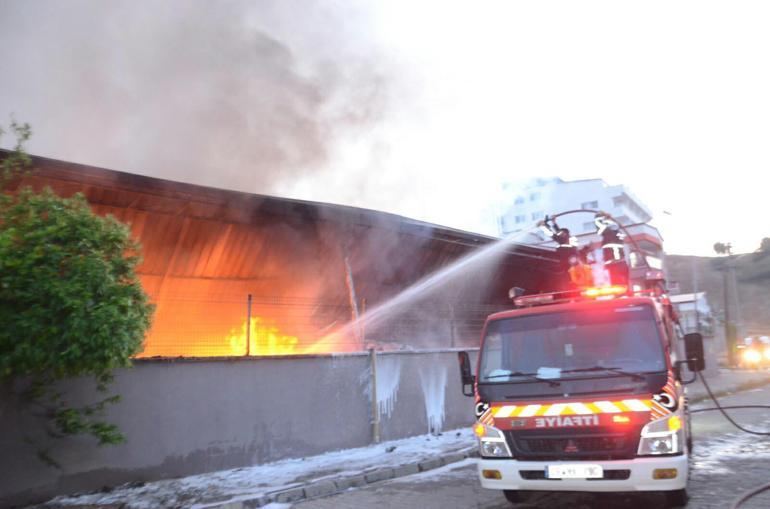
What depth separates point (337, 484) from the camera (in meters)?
7.35

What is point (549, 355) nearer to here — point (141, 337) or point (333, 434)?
point (141, 337)

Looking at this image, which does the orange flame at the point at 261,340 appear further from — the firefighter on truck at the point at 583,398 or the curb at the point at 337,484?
the firefighter on truck at the point at 583,398

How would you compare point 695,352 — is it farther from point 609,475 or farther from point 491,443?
point 491,443

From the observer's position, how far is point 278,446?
8.95 metres

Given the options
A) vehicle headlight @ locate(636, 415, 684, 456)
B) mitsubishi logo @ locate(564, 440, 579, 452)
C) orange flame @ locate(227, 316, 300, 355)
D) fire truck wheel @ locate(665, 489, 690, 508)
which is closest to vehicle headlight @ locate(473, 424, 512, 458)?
mitsubishi logo @ locate(564, 440, 579, 452)

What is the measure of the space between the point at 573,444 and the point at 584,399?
0.41m

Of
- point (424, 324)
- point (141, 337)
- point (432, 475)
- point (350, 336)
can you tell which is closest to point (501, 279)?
point (424, 324)

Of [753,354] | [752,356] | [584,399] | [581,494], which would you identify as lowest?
[752,356]

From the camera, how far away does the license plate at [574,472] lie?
186 inches

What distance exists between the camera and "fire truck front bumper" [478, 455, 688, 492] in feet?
15.0

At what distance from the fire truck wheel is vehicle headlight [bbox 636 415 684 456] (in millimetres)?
749

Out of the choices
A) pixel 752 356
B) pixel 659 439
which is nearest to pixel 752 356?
pixel 752 356

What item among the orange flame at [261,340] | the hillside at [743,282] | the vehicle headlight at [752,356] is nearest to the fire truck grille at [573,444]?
the orange flame at [261,340]

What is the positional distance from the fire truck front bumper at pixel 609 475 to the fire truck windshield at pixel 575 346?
30.4 inches
